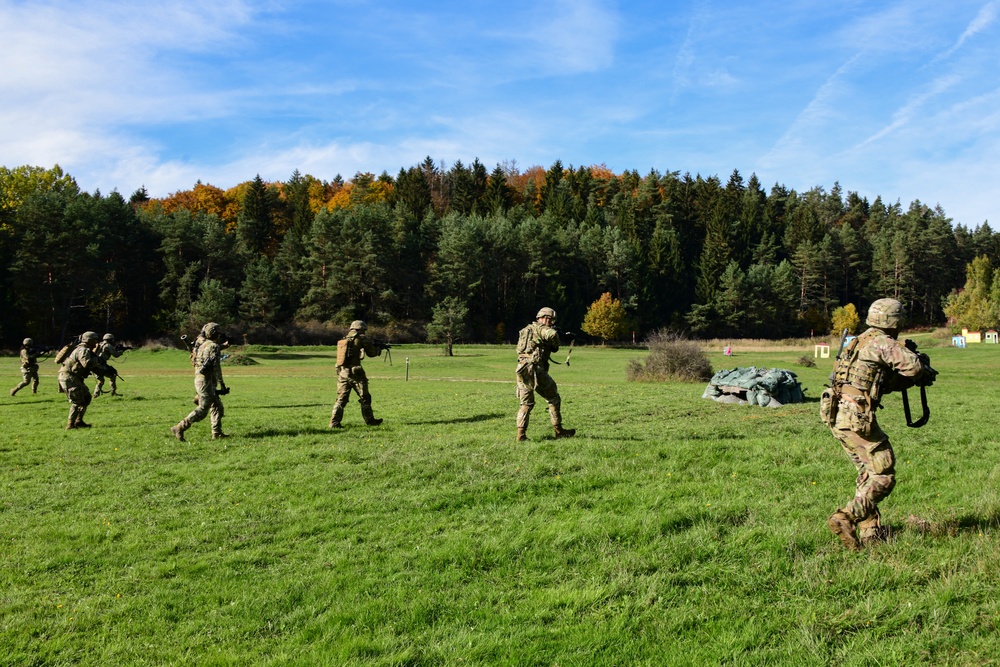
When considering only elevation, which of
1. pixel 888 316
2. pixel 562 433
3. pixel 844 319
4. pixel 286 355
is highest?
pixel 844 319

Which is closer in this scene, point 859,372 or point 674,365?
point 859,372

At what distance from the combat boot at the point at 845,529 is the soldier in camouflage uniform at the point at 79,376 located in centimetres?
1576

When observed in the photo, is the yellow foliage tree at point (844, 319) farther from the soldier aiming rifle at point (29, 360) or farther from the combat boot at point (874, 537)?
the combat boot at point (874, 537)

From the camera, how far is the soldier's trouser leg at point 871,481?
6715 mm

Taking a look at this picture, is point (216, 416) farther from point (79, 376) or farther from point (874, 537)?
point (874, 537)

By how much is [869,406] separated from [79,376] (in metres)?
16.8

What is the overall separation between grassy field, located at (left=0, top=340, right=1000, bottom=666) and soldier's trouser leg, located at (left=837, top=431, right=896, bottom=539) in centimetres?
30

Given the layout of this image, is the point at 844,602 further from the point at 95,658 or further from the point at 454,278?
the point at 454,278

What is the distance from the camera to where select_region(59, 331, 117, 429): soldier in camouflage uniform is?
1638cm

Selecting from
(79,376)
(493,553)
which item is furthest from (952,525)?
(79,376)

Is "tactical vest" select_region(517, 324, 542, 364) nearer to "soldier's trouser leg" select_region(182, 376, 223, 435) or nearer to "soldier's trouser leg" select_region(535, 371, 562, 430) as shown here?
"soldier's trouser leg" select_region(535, 371, 562, 430)

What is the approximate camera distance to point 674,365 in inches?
1219

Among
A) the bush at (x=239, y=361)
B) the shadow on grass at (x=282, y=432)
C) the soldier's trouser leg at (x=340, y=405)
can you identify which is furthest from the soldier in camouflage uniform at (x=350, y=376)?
the bush at (x=239, y=361)

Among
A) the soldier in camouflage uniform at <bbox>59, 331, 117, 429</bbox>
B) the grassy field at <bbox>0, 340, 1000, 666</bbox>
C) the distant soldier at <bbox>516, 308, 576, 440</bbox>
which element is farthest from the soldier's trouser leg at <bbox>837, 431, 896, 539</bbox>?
the soldier in camouflage uniform at <bbox>59, 331, 117, 429</bbox>
